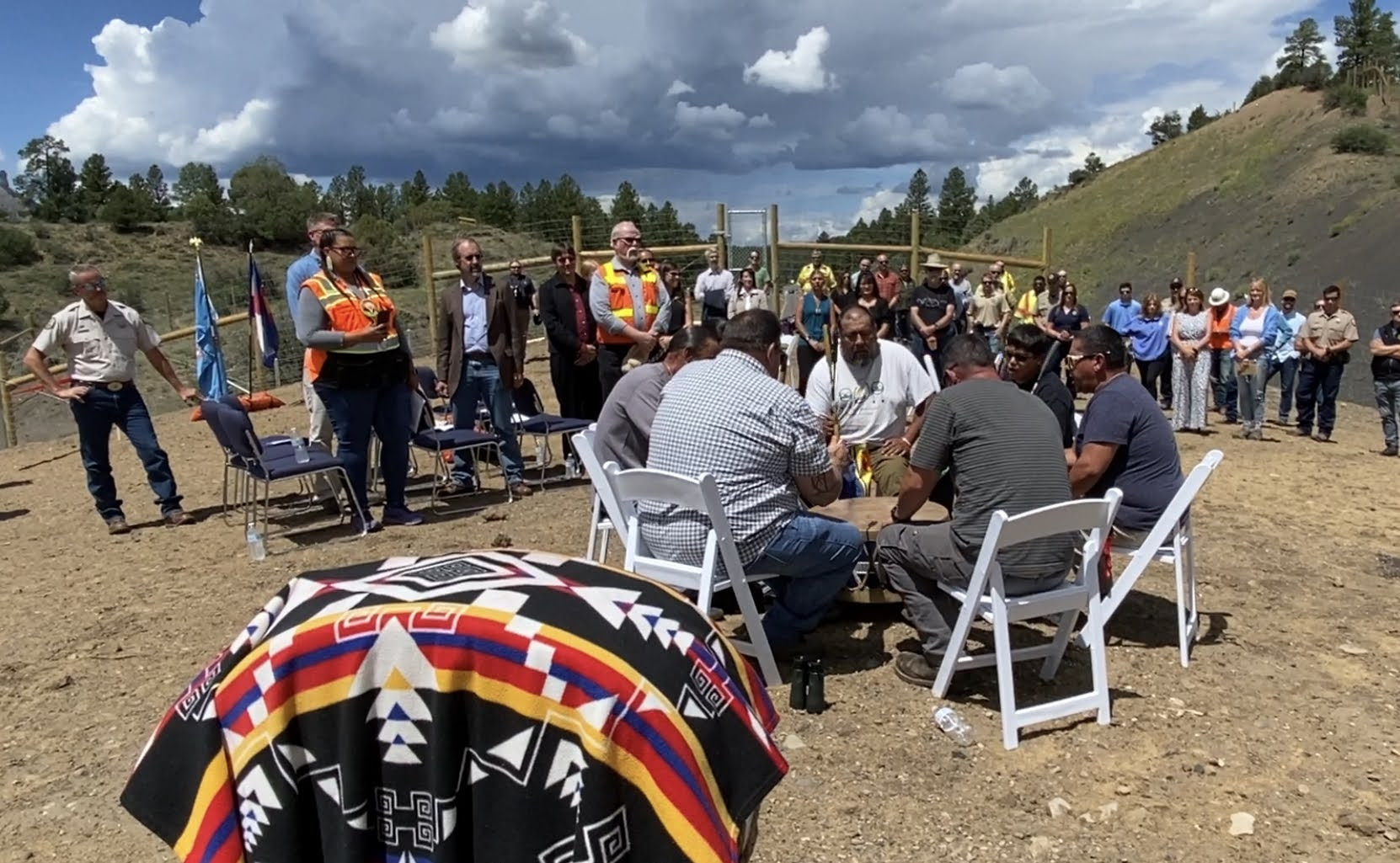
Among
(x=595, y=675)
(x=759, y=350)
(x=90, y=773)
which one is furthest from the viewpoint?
(x=759, y=350)

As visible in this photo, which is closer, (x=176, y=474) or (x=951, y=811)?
(x=951, y=811)

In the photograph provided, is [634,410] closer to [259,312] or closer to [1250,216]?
[259,312]

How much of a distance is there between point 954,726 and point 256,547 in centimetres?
433

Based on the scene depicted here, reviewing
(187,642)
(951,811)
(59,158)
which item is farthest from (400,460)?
(59,158)

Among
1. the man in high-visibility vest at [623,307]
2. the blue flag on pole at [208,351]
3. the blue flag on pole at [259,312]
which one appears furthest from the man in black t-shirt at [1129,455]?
the blue flag on pole at [208,351]

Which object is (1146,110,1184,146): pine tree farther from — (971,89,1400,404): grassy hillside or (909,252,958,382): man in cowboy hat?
(909,252,958,382): man in cowboy hat

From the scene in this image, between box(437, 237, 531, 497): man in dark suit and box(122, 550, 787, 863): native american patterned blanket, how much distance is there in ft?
18.5

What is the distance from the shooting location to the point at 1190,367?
1033 centimetres

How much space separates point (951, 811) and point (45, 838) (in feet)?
9.33

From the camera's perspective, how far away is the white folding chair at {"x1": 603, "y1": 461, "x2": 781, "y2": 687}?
344 cm

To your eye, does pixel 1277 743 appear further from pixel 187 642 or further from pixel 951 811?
pixel 187 642

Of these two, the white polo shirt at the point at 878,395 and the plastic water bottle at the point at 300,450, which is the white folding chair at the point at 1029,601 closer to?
the white polo shirt at the point at 878,395

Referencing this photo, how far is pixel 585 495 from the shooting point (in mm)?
7156

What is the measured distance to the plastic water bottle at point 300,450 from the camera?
6164 mm
